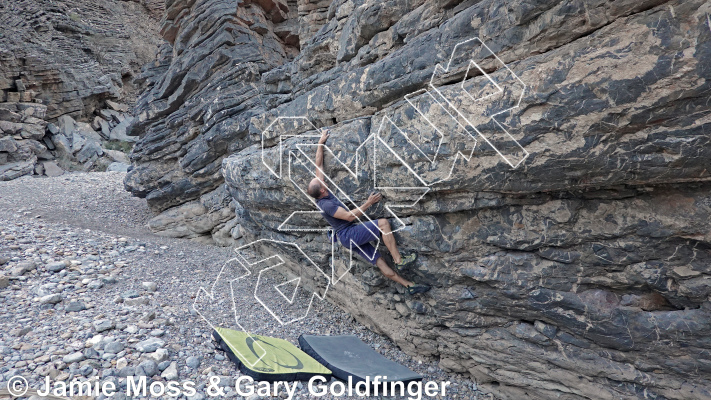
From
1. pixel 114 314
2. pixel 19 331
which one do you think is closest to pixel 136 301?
pixel 114 314

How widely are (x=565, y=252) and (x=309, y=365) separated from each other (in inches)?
121

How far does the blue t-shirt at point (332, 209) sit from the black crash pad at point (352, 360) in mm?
1559

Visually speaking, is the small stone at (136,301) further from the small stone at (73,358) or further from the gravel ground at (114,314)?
the small stone at (73,358)

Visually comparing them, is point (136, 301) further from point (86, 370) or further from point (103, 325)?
point (86, 370)

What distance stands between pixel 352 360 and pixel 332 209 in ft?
6.42

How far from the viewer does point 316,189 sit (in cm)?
504

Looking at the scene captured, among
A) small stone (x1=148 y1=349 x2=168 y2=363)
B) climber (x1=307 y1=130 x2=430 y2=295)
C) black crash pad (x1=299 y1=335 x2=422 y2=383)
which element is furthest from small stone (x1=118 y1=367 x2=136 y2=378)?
climber (x1=307 y1=130 x2=430 y2=295)

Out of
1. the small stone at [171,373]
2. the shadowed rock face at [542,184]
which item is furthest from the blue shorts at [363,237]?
the small stone at [171,373]

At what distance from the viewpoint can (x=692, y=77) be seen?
103 inches

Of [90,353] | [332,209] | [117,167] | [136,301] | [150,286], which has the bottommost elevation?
[117,167]

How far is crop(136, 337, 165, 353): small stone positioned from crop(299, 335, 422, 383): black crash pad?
1744 mm

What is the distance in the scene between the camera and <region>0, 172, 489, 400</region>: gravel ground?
157 inches

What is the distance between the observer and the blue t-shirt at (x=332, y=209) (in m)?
4.98

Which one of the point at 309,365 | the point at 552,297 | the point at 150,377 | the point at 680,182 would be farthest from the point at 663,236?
the point at 150,377
